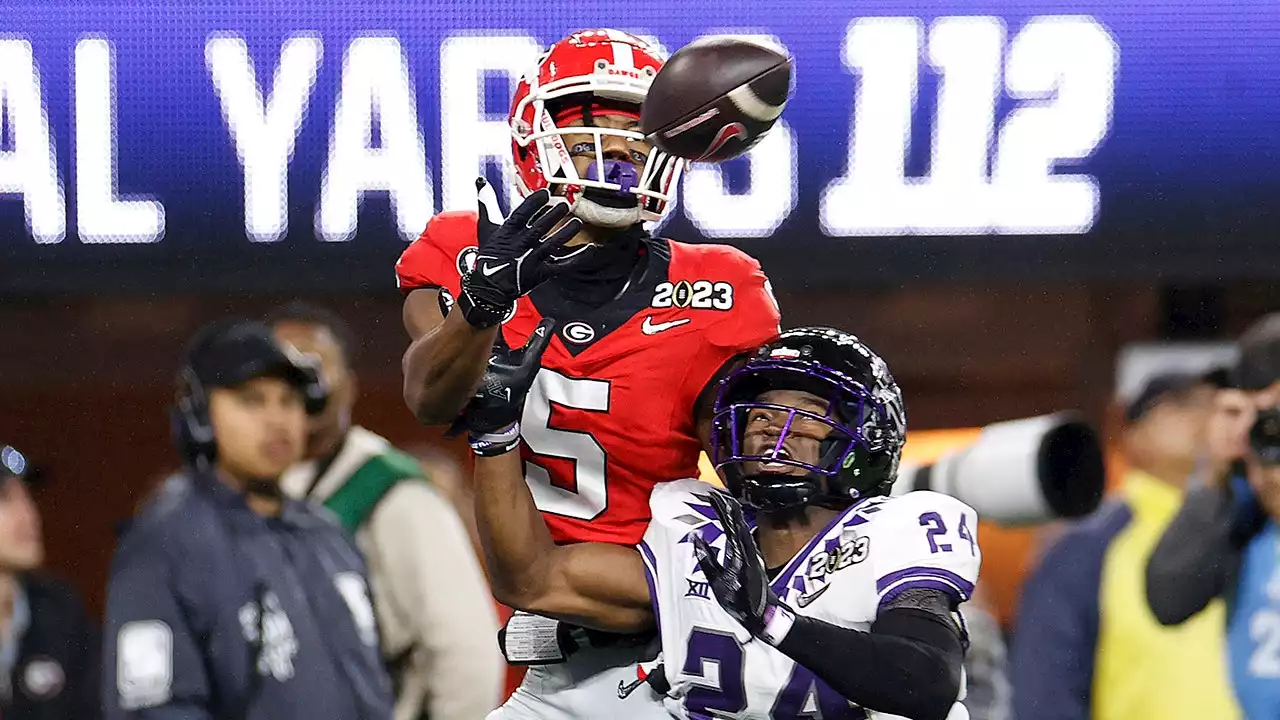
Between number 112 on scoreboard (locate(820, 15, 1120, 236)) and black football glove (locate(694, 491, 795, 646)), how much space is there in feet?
5.90

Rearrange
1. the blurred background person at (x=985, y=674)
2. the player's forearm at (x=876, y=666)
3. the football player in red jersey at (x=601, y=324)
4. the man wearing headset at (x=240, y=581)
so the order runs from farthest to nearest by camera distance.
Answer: the blurred background person at (x=985, y=674) → the man wearing headset at (x=240, y=581) → the football player in red jersey at (x=601, y=324) → the player's forearm at (x=876, y=666)

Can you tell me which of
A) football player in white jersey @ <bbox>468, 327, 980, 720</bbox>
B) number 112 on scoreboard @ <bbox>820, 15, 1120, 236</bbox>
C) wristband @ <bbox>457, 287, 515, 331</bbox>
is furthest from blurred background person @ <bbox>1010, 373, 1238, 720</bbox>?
wristband @ <bbox>457, 287, 515, 331</bbox>

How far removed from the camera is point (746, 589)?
7.36ft

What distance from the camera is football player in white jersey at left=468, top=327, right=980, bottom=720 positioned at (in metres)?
2.28

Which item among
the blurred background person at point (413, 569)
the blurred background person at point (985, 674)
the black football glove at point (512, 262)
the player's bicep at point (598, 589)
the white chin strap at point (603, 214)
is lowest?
the blurred background person at point (985, 674)

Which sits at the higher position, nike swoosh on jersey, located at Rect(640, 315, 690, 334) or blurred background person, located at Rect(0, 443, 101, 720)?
nike swoosh on jersey, located at Rect(640, 315, 690, 334)

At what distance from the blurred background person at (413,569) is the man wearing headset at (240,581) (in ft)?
0.42

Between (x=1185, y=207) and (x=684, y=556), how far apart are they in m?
1.96

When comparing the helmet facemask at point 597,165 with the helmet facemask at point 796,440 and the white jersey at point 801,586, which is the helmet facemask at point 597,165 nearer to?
the helmet facemask at point 796,440

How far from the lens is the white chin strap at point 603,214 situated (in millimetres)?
2400

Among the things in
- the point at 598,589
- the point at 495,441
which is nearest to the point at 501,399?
the point at 495,441

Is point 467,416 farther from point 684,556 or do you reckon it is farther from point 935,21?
point 935,21

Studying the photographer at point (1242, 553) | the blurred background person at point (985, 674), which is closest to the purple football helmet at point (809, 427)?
the photographer at point (1242, 553)

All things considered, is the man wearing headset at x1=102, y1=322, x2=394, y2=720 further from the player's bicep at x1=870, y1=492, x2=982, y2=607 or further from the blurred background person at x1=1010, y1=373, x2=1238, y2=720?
the player's bicep at x1=870, y1=492, x2=982, y2=607
